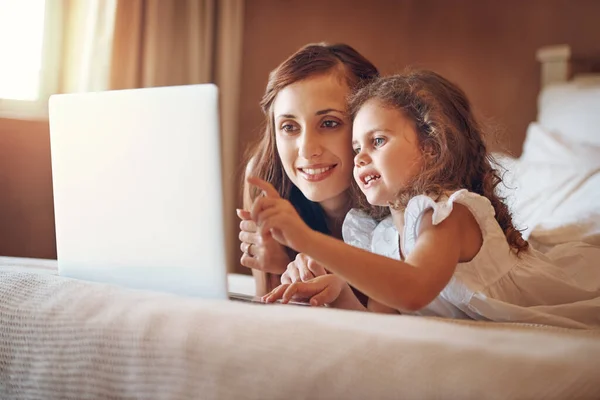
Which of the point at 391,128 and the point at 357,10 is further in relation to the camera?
the point at 357,10

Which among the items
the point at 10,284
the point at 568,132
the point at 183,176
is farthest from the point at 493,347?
the point at 568,132

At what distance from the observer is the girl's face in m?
1.06

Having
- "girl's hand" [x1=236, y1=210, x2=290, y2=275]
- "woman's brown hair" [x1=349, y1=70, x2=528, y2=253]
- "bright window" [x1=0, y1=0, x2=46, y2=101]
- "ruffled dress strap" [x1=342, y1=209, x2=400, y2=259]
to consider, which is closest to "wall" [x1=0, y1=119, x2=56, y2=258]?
"bright window" [x1=0, y1=0, x2=46, y2=101]

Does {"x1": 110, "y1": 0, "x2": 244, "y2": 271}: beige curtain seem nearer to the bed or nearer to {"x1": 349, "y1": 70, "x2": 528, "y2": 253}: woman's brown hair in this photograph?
{"x1": 349, "y1": 70, "x2": 528, "y2": 253}: woman's brown hair

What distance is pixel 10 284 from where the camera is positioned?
2.95 ft

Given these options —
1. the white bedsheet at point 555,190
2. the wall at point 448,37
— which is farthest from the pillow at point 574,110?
the wall at point 448,37

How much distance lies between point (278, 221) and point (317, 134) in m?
0.40

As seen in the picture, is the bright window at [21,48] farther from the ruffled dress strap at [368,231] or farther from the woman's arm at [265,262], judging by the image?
the ruffled dress strap at [368,231]

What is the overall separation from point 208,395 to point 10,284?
376 millimetres

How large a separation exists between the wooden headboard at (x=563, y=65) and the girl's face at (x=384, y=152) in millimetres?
1627

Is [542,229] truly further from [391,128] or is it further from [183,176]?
[183,176]

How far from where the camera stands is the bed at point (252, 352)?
0.65 meters

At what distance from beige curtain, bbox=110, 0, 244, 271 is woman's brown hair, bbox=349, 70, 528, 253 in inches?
40.8

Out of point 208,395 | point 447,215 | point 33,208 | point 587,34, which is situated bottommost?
point 33,208
